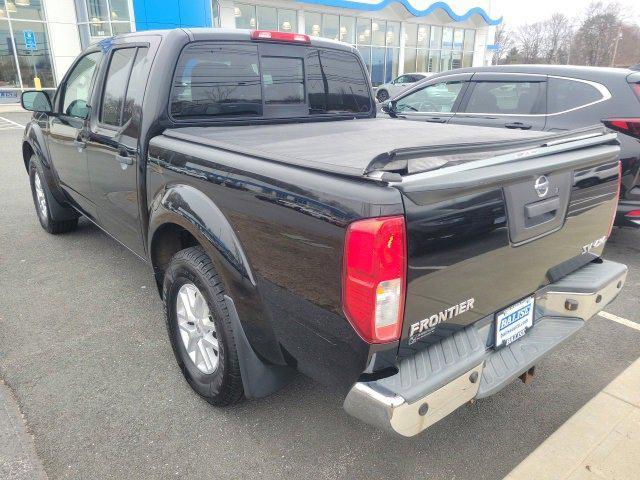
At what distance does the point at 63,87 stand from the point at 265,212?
3.47 meters

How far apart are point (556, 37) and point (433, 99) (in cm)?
8927

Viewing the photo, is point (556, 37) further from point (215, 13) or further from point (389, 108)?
point (389, 108)

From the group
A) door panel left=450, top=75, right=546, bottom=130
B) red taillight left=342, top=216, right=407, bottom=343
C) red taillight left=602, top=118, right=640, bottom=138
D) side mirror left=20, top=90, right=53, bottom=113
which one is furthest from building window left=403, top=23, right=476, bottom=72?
red taillight left=342, top=216, right=407, bottom=343

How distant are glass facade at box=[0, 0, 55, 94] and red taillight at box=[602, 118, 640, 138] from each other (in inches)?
933

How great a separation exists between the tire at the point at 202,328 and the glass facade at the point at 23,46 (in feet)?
76.9

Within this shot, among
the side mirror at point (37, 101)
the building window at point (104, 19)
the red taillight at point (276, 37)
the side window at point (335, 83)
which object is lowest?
the side mirror at point (37, 101)

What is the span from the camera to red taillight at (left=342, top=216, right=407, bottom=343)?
64.5 inches

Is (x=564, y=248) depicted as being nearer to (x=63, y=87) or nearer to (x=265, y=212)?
(x=265, y=212)

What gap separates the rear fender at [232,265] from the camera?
217 centimetres

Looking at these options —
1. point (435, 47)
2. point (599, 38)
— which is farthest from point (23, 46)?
point (599, 38)

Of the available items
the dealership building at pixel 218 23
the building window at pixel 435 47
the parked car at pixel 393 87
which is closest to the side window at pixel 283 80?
the parked car at pixel 393 87

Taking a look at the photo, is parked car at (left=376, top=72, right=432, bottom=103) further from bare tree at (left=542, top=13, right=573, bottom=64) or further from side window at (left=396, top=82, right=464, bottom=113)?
bare tree at (left=542, top=13, right=573, bottom=64)

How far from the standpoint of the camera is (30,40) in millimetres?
21859

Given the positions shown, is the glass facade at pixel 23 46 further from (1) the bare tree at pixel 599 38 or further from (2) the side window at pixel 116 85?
(1) the bare tree at pixel 599 38
